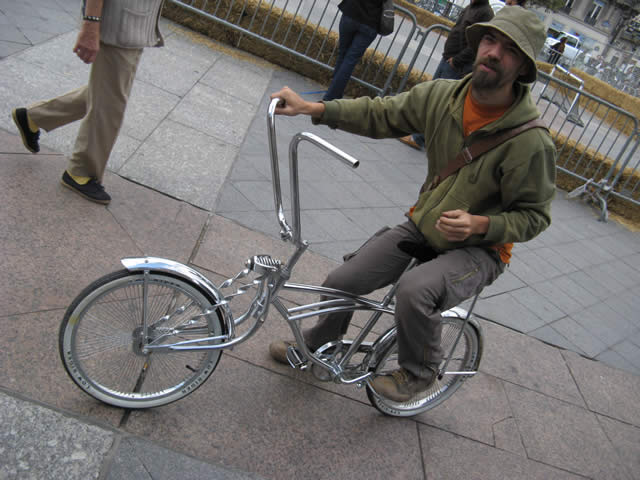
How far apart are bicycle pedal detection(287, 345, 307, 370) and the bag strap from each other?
1.12 metres

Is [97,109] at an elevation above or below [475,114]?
below

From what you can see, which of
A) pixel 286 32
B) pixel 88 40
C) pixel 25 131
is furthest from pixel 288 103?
pixel 286 32

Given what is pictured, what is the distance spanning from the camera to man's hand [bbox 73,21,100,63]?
3.27 meters

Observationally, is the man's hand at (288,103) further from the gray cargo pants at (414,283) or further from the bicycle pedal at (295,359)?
the bicycle pedal at (295,359)

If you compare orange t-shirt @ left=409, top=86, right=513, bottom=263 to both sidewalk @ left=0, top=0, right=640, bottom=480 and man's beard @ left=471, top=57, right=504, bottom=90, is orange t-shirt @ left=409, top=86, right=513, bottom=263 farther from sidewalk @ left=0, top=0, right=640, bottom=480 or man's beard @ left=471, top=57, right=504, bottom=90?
sidewalk @ left=0, top=0, right=640, bottom=480

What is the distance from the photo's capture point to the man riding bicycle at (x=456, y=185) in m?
2.30

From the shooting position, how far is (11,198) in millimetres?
3496

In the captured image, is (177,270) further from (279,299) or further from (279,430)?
(279,430)

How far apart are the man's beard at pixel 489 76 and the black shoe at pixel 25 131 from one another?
3001 mm

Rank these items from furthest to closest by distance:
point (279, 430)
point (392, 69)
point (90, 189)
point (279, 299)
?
point (392, 69), point (90, 189), point (279, 430), point (279, 299)

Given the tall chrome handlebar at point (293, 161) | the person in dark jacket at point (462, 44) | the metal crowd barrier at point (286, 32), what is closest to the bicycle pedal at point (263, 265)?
the tall chrome handlebar at point (293, 161)

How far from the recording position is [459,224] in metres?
2.28

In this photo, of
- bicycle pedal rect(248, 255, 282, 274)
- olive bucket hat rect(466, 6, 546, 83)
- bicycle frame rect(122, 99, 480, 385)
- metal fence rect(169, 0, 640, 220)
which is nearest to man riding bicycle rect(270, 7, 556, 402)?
olive bucket hat rect(466, 6, 546, 83)

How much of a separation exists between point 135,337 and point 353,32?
18.9 feet
